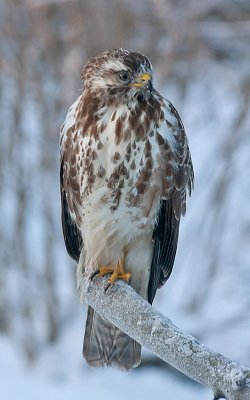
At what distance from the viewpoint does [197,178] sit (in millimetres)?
8781

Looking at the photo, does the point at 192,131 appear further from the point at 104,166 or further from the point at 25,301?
the point at 104,166

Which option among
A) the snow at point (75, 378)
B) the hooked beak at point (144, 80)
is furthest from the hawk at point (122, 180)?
the snow at point (75, 378)

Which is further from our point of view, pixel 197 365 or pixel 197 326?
pixel 197 326

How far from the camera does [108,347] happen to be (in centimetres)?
425

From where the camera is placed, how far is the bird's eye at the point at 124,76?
372cm

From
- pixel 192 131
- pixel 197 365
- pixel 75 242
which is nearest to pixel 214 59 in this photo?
pixel 192 131

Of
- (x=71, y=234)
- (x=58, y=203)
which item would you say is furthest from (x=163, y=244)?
(x=58, y=203)

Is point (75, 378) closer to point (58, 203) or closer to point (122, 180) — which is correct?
point (58, 203)

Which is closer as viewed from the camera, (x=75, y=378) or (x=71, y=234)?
(x=71, y=234)

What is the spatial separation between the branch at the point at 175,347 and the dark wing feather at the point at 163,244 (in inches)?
33.7

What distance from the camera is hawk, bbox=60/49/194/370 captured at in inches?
151

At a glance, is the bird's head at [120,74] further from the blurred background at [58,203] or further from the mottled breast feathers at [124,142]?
the blurred background at [58,203]

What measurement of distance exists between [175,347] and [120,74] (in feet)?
4.85

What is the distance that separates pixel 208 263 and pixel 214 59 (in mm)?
2809
